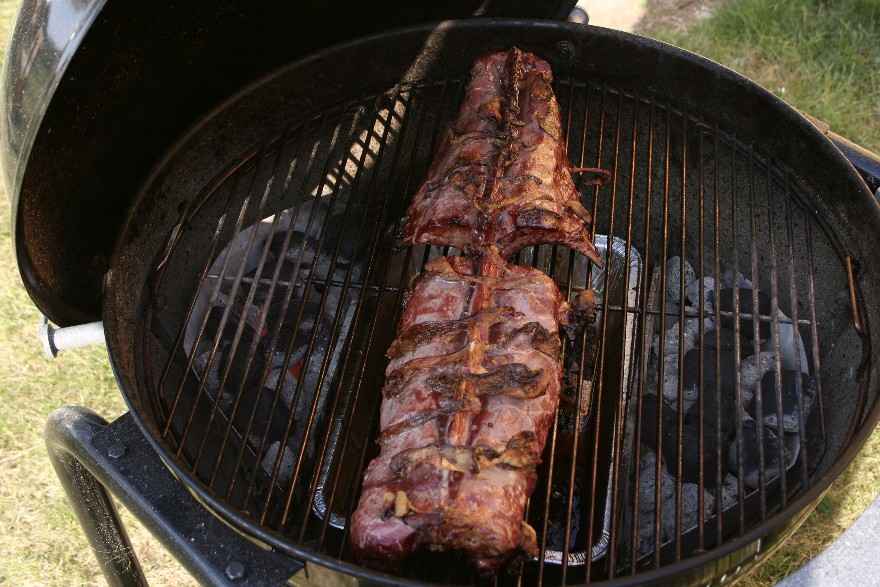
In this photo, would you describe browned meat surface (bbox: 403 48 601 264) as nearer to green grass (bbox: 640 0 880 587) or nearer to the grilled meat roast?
the grilled meat roast

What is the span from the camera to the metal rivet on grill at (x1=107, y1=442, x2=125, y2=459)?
2.29 m

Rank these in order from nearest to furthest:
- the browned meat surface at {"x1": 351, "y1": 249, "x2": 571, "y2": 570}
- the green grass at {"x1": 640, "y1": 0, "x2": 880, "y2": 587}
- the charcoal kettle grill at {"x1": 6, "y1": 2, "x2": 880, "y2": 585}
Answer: the browned meat surface at {"x1": 351, "y1": 249, "x2": 571, "y2": 570} → the charcoal kettle grill at {"x1": 6, "y1": 2, "x2": 880, "y2": 585} → the green grass at {"x1": 640, "y1": 0, "x2": 880, "y2": 587}

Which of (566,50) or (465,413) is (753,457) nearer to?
(465,413)

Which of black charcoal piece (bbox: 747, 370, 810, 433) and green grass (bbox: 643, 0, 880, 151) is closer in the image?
black charcoal piece (bbox: 747, 370, 810, 433)

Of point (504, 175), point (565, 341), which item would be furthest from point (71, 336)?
point (565, 341)

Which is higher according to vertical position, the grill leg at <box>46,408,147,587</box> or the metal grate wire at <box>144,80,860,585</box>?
the metal grate wire at <box>144,80,860,585</box>

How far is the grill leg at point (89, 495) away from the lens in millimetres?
2352

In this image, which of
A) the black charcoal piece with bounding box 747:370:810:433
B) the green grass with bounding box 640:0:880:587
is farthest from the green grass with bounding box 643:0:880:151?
the black charcoal piece with bounding box 747:370:810:433

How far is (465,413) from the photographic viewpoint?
2.15 metres

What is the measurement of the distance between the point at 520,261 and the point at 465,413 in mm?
1445

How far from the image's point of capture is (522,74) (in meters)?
3.14

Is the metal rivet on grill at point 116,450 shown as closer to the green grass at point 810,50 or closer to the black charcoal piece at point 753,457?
the black charcoal piece at point 753,457

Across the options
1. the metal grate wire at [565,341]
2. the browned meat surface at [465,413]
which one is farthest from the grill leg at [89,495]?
the browned meat surface at [465,413]

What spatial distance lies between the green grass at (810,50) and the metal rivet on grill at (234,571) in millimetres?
Answer: 4611
